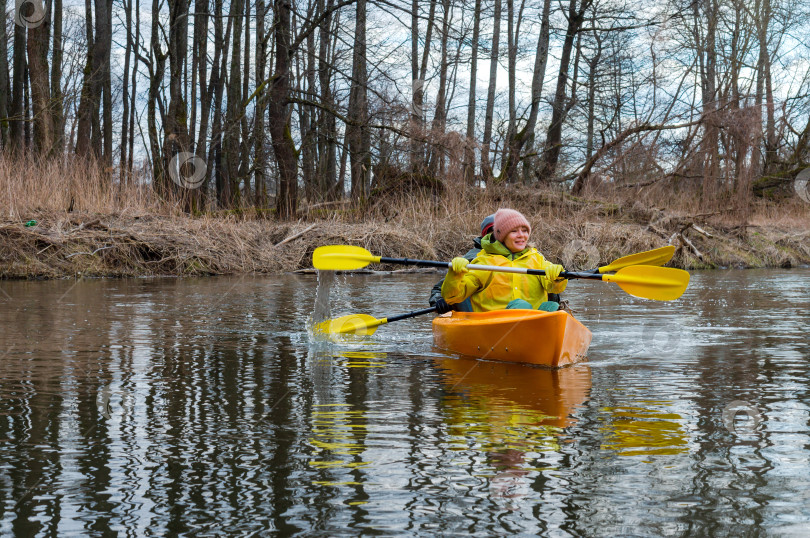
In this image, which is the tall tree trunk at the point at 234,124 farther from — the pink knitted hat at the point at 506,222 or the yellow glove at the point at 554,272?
the yellow glove at the point at 554,272

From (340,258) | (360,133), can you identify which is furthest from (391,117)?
(340,258)

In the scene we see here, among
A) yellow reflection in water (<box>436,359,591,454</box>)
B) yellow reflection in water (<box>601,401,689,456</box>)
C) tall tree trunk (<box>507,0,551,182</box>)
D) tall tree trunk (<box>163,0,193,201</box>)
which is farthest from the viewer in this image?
tall tree trunk (<box>507,0,551,182</box>)

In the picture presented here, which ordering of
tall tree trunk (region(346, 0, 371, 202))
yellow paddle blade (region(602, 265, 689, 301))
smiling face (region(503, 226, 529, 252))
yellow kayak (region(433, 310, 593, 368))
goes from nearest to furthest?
yellow kayak (region(433, 310, 593, 368)) < yellow paddle blade (region(602, 265, 689, 301)) < smiling face (region(503, 226, 529, 252)) < tall tree trunk (region(346, 0, 371, 202))

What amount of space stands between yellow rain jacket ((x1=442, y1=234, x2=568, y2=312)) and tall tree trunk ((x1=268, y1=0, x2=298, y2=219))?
30.1 feet

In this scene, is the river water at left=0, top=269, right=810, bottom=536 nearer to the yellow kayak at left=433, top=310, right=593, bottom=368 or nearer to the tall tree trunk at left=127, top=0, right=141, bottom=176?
the yellow kayak at left=433, top=310, right=593, bottom=368

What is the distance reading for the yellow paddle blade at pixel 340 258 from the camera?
6258 millimetres

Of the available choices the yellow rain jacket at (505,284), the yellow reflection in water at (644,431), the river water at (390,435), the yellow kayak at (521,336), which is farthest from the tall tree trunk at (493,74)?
the yellow reflection in water at (644,431)

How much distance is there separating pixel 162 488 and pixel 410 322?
5224mm

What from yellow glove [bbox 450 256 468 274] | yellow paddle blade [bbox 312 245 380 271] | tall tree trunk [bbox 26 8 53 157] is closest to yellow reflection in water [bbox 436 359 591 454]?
yellow glove [bbox 450 256 468 274]

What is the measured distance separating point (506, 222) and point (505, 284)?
16.6 inches

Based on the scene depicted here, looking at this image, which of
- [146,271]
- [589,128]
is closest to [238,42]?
[146,271]

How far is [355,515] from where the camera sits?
7.31ft

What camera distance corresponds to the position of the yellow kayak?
4.80 meters

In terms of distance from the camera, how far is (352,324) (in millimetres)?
6207
